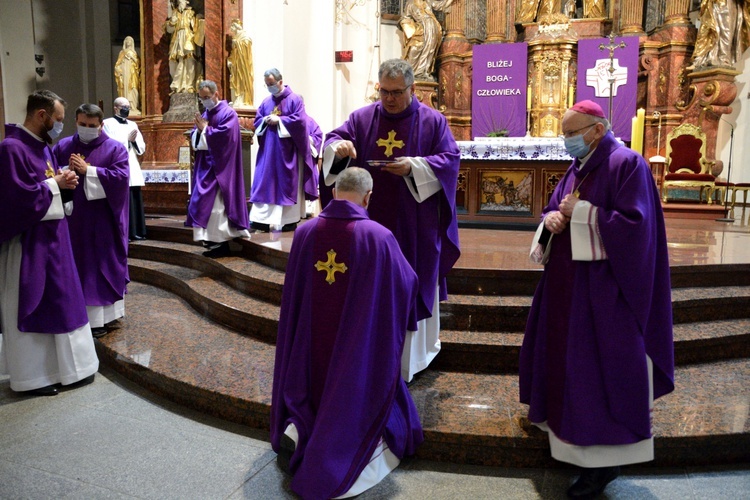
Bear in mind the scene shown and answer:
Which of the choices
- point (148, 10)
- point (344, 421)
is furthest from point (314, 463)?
point (148, 10)

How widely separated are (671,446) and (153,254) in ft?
19.9

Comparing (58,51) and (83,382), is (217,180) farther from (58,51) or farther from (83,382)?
(58,51)

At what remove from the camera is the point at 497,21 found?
40.1 feet

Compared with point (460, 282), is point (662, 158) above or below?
above

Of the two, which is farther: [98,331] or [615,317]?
[98,331]

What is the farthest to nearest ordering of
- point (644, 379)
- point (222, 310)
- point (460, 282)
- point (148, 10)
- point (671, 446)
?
point (148, 10), point (222, 310), point (460, 282), point (671, 446), point (644, 379)

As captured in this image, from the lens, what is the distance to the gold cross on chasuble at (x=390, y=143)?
3.53 meters

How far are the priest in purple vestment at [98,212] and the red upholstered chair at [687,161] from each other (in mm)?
9118

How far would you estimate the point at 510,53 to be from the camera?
→ 11930 mm

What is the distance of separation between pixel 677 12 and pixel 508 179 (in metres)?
6.04

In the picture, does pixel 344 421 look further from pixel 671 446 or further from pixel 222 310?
pixel 222 310

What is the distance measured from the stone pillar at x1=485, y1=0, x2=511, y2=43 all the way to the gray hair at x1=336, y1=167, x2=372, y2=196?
10662 mm

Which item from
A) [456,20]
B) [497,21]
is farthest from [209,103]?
[497,21]

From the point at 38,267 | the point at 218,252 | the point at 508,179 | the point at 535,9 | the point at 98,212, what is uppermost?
the point at 535,9
